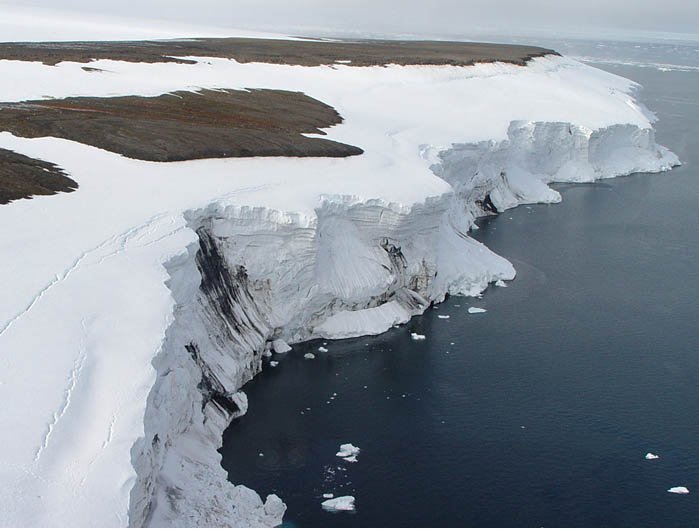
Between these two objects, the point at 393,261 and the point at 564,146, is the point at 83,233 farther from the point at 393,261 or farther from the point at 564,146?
the point at 564,146

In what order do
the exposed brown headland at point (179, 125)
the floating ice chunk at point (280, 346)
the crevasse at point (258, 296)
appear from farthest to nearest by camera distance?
the exposed brown headland at point (179, 125) < the floating ice chunk at point (280, 346) < the crevasse at point (258, 296)

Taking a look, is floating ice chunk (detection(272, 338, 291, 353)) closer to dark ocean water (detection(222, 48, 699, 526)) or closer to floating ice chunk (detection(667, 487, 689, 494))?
dark ocean water (detection(222, 48, 699, 526))

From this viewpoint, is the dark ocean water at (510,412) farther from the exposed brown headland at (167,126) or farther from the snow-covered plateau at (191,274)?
the exposed brown headland at (167,126)

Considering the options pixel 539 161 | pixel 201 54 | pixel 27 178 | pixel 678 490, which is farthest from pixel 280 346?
pixel 201 54

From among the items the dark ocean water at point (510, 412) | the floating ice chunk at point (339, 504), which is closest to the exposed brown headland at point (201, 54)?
the dark ocean water at point (510, 412)

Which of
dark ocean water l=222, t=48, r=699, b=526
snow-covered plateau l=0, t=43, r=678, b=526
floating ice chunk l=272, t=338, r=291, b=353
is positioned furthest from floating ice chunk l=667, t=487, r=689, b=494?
floating ice chunk l=272, t=338, r=291, b=353

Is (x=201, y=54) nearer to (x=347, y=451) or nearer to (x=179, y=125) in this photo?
(x=179, y=125)
